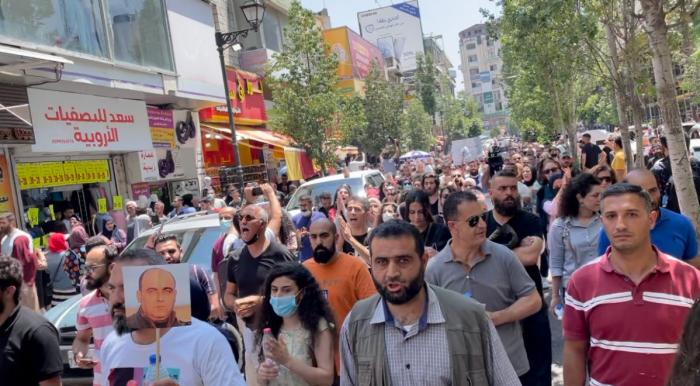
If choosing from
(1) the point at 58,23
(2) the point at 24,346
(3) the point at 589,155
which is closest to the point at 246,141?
(1) the point at 58,23

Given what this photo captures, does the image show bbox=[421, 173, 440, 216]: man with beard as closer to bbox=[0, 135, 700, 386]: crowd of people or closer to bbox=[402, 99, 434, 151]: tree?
bbox=[0, 135, 700, 386]: crowd of people

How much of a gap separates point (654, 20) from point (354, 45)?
130 ft

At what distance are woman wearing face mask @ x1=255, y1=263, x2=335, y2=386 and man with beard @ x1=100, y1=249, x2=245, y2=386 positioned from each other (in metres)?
0.58

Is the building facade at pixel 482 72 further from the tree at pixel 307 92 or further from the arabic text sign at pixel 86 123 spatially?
the arabic text sign at pixel 86 123

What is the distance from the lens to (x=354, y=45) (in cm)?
4588

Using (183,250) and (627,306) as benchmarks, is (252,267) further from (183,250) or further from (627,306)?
(627,306)

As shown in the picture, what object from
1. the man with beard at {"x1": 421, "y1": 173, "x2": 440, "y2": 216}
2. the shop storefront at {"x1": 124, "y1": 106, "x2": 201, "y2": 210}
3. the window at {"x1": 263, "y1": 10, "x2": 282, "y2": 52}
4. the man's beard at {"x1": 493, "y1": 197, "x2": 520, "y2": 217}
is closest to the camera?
the man's beard at {"x1": 493, "y1": 197, "x2": 520, "y2": 217}

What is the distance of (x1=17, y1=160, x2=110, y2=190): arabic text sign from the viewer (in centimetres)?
1356

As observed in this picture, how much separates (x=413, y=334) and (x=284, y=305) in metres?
1.17

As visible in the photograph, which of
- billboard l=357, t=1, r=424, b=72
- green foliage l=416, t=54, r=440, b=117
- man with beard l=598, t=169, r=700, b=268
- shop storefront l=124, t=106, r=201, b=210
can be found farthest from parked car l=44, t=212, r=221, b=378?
billboard l=357, t=1, r=424, b=72

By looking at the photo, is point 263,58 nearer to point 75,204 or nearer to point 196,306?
point 75,204

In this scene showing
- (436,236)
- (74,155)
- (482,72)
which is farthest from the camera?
(482,72)

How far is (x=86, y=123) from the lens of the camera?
585 inches

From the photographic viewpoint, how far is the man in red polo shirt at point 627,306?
9.10 feet
